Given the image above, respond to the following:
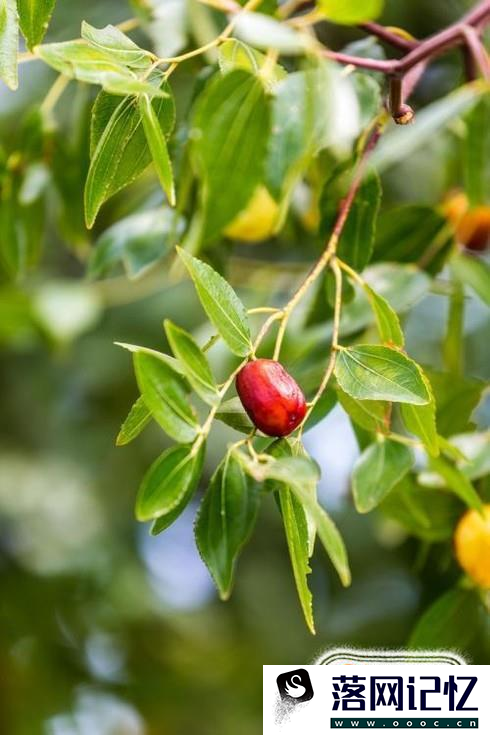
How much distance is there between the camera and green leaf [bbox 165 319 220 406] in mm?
565

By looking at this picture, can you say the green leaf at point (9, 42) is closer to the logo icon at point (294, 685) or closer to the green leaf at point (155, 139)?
the green leaf at point (155, 139)

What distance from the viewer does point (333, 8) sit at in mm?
572

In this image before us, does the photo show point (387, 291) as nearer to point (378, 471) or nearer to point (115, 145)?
point (378, 471)

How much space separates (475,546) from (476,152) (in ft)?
0.98

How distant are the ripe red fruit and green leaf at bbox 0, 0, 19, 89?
0.19 meters

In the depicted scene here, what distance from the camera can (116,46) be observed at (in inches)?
23.7

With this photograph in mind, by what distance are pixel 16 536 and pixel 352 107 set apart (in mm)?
1360

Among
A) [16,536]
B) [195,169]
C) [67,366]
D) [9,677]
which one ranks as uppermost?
[195,169]

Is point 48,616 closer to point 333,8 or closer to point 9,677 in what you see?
point 9,677

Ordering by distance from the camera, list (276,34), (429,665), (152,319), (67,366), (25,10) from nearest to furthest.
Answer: (276,34)
(25,10)
(429,665)
(152,319)
(67,366)

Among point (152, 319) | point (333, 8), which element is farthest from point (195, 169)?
point (152, 319)

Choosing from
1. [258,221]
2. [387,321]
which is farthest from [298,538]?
[258,221]

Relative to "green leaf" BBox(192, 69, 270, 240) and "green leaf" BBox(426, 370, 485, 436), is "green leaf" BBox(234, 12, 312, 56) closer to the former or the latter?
"green leaf" BBox(192, 69, 270, 240)

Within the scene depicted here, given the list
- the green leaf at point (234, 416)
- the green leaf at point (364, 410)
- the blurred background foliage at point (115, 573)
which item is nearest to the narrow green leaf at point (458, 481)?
the green leaf at point (364, 410)
